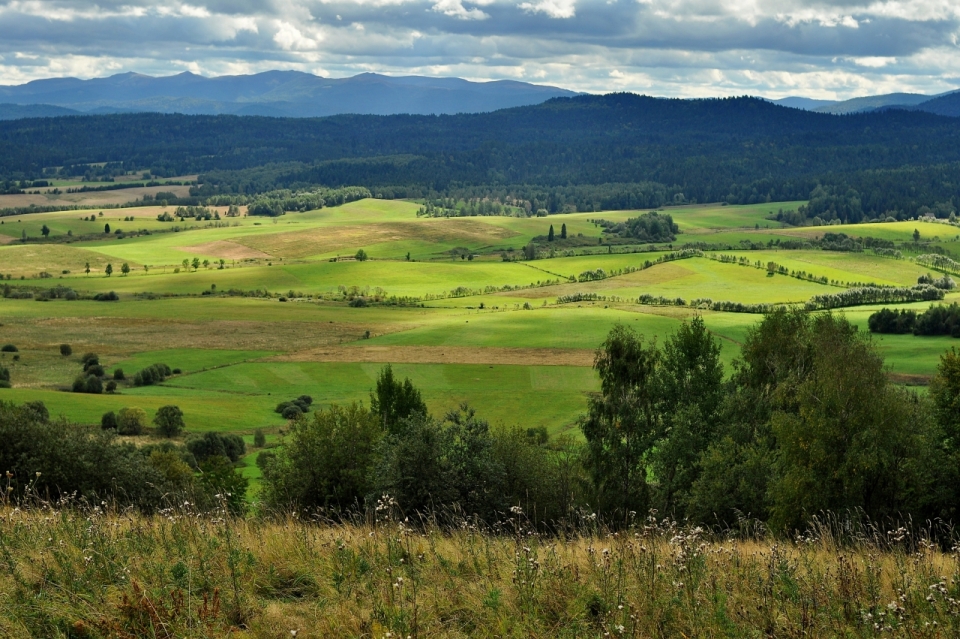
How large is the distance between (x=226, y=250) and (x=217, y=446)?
139 metres

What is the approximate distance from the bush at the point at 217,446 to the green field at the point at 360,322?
241cm

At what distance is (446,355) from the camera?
301ft

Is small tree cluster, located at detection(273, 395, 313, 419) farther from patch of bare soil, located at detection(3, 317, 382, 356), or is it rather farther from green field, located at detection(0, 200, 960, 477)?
patch of bare soil, located at detection(3, 317, 382, 356)

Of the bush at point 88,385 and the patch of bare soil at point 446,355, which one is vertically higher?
the patch of bare soil at point 446,355

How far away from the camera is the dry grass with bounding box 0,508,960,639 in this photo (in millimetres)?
8805

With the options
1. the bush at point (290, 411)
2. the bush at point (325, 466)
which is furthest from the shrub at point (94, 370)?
the bush at point (325, 466)

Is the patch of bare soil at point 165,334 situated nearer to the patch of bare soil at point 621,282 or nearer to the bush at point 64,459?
the patch of bare soil at point 621,282

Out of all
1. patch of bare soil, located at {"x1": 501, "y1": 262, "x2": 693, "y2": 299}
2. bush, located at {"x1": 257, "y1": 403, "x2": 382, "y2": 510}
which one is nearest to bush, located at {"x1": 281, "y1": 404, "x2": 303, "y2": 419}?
bush, located at {"x1": 257, "y1": 403, "x2": 382, "y2": 510}

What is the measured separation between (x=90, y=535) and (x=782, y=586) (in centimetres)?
854

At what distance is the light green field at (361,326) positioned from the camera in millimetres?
76500

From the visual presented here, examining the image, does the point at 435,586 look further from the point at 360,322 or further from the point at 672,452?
the point at 360,322

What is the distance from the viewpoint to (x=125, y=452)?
37.2m

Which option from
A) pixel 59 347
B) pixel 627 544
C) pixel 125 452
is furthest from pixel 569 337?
pixel 627 544

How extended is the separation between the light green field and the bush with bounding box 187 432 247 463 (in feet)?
6.35
